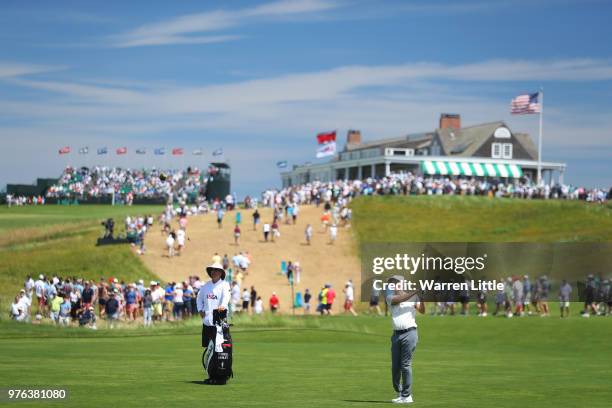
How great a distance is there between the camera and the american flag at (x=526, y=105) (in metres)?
82.6

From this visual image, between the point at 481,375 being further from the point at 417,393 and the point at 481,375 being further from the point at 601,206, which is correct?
the point at 601,206

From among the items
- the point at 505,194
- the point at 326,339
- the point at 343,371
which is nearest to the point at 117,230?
the point at 505,194

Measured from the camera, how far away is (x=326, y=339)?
36.0 metres

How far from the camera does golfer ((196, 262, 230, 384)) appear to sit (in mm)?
17328

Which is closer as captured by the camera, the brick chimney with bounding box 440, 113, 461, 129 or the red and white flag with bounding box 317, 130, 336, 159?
the red and white flag with bounding box 317, 130, 336, 159

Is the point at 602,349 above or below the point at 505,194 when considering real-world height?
below

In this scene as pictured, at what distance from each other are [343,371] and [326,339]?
14.4 m

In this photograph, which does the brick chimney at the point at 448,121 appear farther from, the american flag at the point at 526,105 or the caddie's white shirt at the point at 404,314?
the caddie's white shirt at the point at 404,314

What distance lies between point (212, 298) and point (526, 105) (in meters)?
69.1

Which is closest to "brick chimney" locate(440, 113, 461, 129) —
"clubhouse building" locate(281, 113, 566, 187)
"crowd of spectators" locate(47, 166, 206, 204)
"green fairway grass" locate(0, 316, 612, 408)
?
"clubhouse building" locate(281, 113, 566, 187)

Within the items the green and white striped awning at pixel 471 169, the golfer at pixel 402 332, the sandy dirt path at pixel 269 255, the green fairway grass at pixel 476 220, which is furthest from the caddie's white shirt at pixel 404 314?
the green and white striped awning at pixel 471 169

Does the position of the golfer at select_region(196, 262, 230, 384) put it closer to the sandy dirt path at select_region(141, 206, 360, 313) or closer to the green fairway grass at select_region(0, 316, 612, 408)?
the green fairway grass at select_region(0, 316, 612, 408)

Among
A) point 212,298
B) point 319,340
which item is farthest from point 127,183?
point 212,298

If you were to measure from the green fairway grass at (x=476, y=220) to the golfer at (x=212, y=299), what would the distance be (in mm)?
58143
